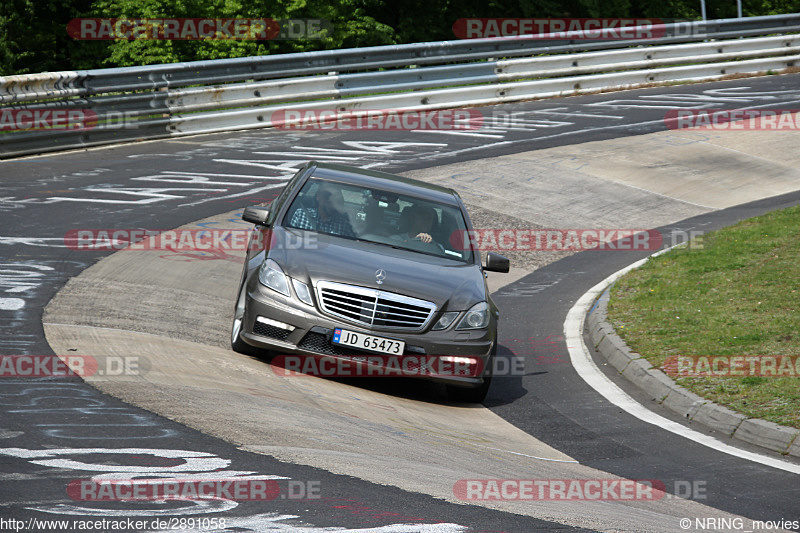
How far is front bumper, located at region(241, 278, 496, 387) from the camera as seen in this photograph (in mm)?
7656

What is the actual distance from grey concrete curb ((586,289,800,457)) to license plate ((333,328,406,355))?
2476 mm

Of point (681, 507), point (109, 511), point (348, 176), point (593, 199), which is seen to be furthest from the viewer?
point (593, 199)

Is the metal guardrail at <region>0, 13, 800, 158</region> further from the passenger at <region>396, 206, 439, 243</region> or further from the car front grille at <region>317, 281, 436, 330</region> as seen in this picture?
the car front grille at <region>317, 281, 436, 330</region>

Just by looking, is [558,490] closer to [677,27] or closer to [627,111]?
[627,111]

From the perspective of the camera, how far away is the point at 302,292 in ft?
25.5

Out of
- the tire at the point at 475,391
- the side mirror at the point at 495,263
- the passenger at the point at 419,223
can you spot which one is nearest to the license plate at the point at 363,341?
the tire at the point at 475,391

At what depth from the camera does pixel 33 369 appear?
22.6ft

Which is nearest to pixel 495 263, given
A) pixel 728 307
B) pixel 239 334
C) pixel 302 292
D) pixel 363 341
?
pixel 363 341

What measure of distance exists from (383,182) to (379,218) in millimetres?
623

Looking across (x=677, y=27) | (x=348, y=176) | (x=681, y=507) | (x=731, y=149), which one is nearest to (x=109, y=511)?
(x=681, y=507)

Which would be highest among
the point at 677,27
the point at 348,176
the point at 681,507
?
the point at 677,27

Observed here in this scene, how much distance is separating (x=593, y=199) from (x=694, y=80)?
1107cm

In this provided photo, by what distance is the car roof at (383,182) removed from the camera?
9344 mm

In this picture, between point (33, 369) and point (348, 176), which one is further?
point (348, 176)
